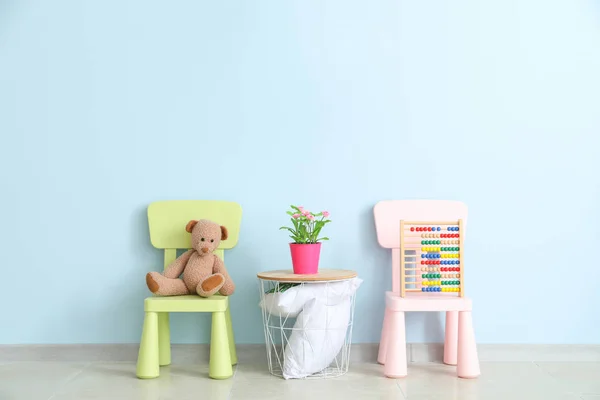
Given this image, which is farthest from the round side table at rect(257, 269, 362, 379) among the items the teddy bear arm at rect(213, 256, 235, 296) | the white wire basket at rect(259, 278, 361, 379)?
the teddy bear arm at rect(213, 256, 235, 296)

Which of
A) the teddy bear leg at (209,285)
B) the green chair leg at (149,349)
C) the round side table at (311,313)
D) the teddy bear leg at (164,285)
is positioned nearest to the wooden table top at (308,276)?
the round side table at (311,313)

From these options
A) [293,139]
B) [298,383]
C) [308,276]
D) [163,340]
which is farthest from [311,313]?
[293,139]

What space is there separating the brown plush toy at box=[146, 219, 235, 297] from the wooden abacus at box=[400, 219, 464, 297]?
86 centimetres

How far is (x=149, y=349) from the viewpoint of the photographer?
2.98 m

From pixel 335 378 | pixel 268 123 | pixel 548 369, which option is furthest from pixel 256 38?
pixel 548 369

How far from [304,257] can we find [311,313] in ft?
0.84

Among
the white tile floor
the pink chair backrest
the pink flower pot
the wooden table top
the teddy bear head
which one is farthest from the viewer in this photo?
the pink chair backrest

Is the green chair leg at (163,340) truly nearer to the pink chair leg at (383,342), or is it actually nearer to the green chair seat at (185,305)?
the green chair seat at (185,305)

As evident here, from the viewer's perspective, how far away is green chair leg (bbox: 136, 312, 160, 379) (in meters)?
2.98

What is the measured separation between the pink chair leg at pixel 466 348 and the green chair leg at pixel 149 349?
1365 millimetres

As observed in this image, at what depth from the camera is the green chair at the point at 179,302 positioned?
2965 mm

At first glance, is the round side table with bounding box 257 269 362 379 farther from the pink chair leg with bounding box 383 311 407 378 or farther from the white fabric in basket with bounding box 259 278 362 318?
the pink chair leg with bounding box 383 311 407 378

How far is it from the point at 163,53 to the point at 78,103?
506 millimetres

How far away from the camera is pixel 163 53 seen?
340 cm
